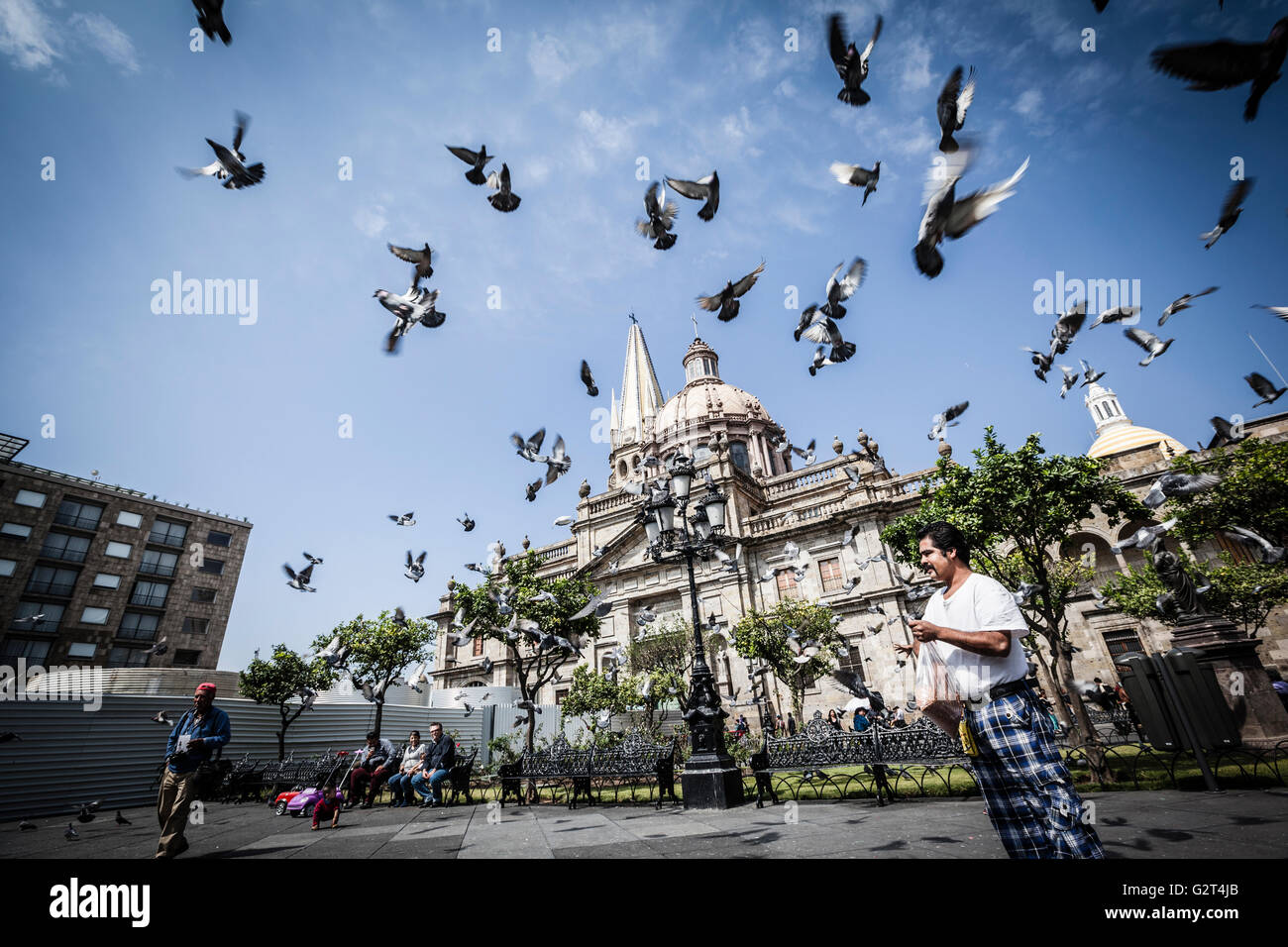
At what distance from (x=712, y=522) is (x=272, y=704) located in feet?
66.5

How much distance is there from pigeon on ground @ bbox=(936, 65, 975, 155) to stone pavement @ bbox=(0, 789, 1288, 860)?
20.0 ft

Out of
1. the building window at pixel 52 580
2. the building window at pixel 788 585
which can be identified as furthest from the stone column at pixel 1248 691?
the building window at pixel 52 580

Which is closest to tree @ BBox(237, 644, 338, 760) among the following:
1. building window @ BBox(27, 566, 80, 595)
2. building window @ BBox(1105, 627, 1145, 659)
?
building window @ BBox(27, 566, 80, 595)

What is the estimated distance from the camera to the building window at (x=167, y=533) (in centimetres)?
3925

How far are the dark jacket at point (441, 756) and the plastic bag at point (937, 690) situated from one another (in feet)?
33.2

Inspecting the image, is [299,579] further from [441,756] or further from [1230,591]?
[1230,591]

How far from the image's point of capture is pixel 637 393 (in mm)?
60219

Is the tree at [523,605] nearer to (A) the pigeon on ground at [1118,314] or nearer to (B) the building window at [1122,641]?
(A) the pigeon on ground at [1118,314]

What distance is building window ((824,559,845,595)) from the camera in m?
24.5

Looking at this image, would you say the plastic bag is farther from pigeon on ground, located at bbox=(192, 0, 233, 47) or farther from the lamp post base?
pigeon on ground, located at bbox=(192, 0, 233, 47)

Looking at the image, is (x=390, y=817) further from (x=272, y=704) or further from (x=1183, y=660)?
(x=272, y=704)

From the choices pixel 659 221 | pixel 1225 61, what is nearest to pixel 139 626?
pixel 659 221

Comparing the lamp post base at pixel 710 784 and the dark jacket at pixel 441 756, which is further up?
the dark jacket at pixel 441 756
